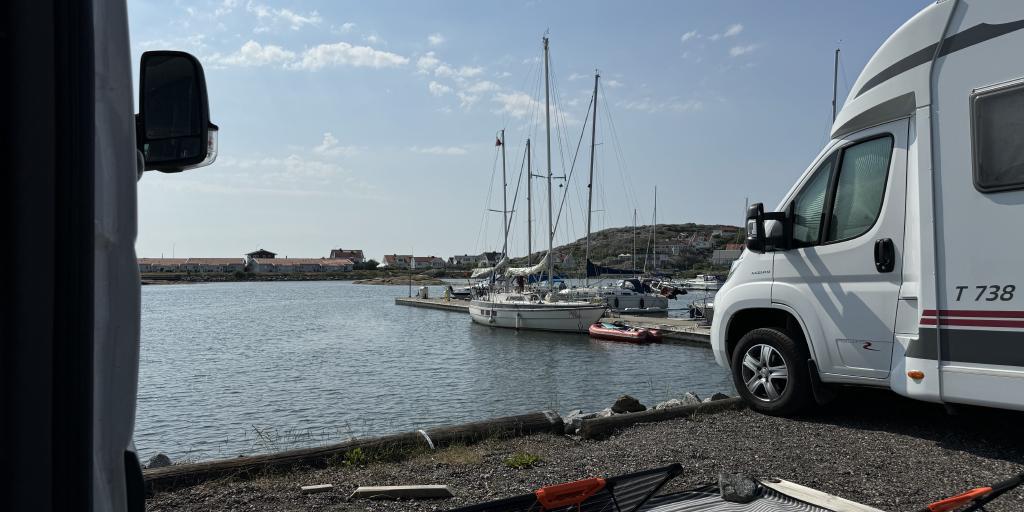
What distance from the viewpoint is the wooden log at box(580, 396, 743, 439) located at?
7.42 meters

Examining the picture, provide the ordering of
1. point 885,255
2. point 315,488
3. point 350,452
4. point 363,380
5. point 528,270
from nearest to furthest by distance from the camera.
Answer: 1. point 315,488
2. point 885,255
3. point 350,452
4. point 363,380
5. point 528,270

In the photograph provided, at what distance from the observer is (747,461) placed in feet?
19.7

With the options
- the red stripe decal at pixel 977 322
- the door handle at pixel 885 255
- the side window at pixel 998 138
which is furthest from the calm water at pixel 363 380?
the side window at pixel 998 138

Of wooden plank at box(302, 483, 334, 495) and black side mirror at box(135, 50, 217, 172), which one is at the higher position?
black side mirror at box(135, 50, 217, 172)

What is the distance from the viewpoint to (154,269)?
153 meters

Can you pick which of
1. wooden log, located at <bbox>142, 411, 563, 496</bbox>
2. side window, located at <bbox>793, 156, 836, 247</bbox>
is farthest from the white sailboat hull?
side window, located at <bbox>793, 156, 836, 247</bbox>

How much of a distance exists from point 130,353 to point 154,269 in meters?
169

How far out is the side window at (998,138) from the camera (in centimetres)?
508

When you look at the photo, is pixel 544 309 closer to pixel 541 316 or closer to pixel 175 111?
pixel 541 316

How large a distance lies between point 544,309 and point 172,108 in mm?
34156

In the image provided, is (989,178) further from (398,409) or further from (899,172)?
(398,409)

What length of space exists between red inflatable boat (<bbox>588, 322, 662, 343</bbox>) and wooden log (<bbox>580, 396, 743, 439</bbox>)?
22.2 meters

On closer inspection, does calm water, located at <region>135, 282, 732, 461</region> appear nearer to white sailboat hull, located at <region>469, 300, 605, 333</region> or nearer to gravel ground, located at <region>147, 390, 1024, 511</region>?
white sailboat hull, located at <region>469, 300, 605, 333</region>

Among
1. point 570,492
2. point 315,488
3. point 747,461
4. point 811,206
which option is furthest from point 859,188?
point 315,488
